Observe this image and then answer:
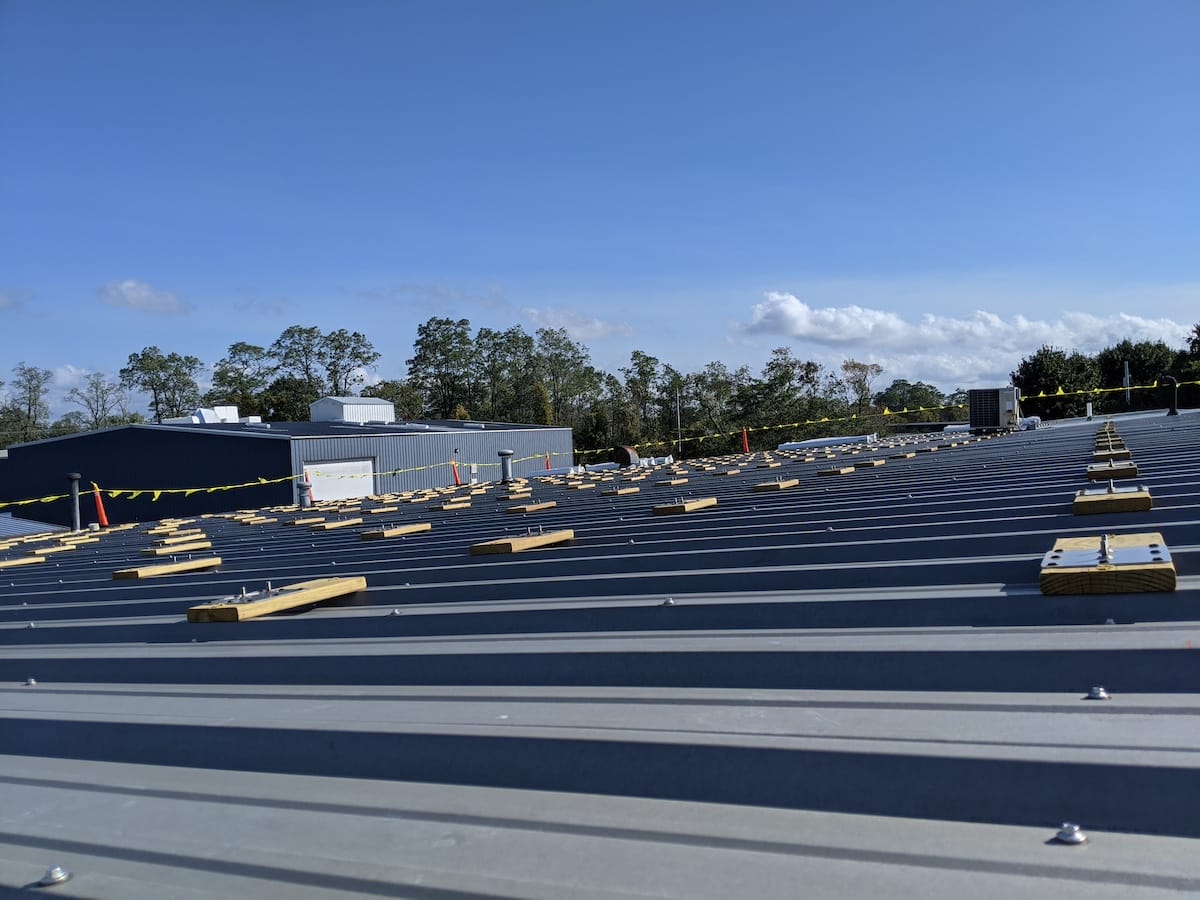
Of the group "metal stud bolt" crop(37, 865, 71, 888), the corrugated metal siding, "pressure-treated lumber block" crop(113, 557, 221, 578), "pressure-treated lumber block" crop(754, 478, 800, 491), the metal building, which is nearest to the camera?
"metal stud bolt" crop(37, 865, 71, 888)

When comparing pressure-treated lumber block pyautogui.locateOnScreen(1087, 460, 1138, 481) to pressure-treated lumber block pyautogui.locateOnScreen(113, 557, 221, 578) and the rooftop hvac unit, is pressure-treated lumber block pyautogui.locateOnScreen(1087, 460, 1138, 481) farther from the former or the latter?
the rooftop hvac unit

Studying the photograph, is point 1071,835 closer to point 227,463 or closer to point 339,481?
point 339,481

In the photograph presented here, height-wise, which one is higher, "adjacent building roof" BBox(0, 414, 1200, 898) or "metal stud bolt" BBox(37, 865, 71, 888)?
"adjacent building roof" BBox(0, 414, 1200, 898)

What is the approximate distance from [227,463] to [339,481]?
16.5 ft

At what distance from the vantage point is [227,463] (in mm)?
41281

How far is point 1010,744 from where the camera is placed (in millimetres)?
2018

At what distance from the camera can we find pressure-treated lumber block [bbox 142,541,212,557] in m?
10.0

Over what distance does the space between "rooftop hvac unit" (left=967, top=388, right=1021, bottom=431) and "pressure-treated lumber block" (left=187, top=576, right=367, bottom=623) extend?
24.0m

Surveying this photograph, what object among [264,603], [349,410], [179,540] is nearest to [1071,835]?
[264,603]

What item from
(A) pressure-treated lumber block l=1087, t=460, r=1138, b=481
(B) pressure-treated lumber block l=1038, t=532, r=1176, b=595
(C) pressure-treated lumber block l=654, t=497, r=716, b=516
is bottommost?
(C) pressure-treated lumber block l=654, t=497, r=716, b=516

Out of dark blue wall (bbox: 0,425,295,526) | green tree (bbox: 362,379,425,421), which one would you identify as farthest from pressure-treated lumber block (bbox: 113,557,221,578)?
green tree (bbox: 362,379,425,421)

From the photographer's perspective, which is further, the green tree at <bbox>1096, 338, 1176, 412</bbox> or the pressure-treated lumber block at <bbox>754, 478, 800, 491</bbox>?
the green tree at <bbox>1096, 338, 1176, 412</bbox>

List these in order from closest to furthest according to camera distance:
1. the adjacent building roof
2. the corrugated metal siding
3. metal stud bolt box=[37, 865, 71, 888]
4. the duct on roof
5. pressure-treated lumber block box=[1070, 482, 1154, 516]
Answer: the adjacent building roof → metal stud bolt box=[37, 865, 71, 888] → pressure-treated lumber block box=[1070, 482, 1154, 516] → the corrugated metal siding → the duct on roof

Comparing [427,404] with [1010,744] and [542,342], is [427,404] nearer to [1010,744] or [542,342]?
[542,342]
